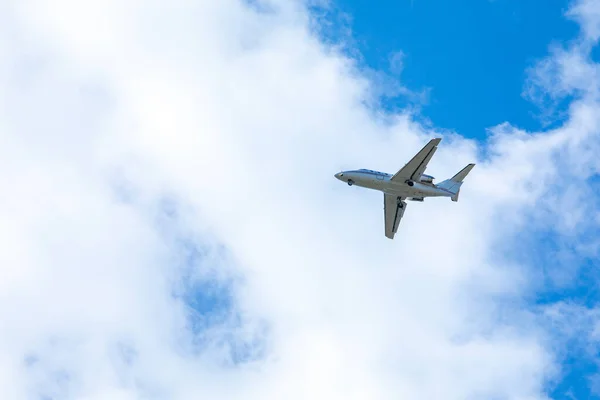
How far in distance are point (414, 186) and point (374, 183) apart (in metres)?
7.39

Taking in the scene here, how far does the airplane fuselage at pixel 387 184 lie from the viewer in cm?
15000

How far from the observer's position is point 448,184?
16050 centimetres

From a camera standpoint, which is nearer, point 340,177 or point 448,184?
point 340,177

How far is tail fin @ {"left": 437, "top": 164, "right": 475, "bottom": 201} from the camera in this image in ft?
526

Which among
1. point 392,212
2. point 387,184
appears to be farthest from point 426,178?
point 392,212

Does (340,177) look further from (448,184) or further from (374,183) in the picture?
(448,184)

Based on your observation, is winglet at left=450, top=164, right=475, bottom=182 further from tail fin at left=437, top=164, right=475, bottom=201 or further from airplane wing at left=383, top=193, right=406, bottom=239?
airplane wing at left=383, top=193, right=406, bottom=239

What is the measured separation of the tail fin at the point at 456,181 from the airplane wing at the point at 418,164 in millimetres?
11345

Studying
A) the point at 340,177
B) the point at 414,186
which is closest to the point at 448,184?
the point at 414,186

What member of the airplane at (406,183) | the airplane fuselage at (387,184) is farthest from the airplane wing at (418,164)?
the airplane fuselage at (387,184)

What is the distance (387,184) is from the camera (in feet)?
498

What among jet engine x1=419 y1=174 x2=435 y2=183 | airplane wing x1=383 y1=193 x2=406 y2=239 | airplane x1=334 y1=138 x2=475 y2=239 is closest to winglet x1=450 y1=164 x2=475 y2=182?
airplane x1=334 y1=138 x2=475 y2=239

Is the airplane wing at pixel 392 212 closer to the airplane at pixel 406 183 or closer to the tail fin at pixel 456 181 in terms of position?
the airplane at pixel 406 183

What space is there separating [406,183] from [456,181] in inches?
582
